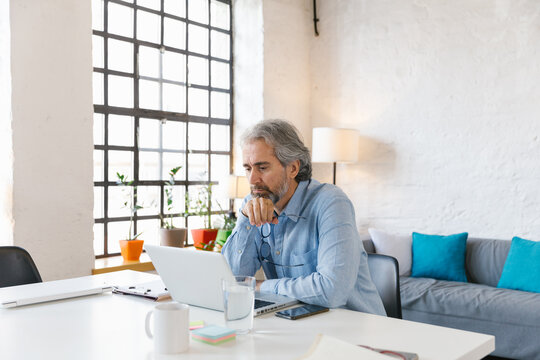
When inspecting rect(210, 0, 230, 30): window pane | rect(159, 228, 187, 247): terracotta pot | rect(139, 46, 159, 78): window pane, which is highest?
rect(210, 0, 230, 30): window pane

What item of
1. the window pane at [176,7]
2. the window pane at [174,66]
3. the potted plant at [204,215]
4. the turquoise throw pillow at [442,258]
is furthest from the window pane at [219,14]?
the turquoise throw pillow at [442,258]

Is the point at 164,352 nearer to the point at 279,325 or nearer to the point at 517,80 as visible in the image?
the point at 279,325

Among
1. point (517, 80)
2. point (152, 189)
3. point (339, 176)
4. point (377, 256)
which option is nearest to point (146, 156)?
point (152, 189)

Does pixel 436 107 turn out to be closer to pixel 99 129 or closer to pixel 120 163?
pixel 120 163

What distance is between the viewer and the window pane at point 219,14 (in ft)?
16.0

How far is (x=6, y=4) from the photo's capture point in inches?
123

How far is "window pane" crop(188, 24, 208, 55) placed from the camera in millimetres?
4668

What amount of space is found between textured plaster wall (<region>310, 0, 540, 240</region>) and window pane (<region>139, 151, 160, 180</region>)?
5.80 feet

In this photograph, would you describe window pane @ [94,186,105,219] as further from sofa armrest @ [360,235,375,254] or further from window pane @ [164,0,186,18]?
sofa armrest @ [360,235,375,254]

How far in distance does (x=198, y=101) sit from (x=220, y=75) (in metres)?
0.40

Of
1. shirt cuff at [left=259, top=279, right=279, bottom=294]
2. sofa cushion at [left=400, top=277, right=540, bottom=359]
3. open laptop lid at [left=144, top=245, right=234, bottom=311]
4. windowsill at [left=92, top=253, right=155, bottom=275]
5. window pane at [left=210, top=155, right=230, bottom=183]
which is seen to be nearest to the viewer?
open laptop lid at [left=144, top=245, right=234, bottom=311]

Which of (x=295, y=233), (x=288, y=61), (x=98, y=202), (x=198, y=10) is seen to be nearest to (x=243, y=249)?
(x=295, y=233)

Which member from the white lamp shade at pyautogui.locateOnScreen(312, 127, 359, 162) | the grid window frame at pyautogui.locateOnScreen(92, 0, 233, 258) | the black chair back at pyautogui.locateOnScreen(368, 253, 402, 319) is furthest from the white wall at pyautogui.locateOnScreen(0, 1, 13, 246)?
the white lamp shade at pyautogui.locateOnScreen(312, 127, 359, 162)

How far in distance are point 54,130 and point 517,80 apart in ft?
11.2
